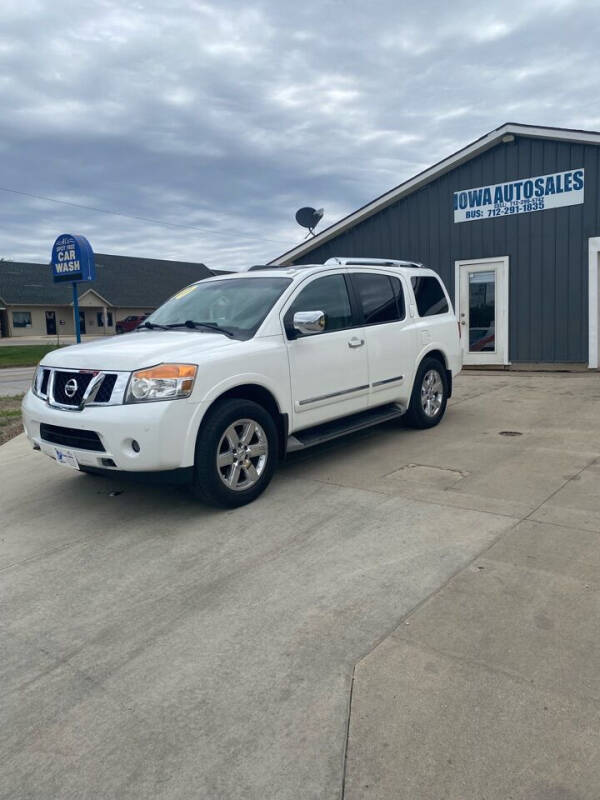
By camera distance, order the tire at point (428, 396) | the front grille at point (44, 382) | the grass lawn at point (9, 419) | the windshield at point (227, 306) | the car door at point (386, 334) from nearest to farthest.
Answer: the front grille at point (44, 382)
the windshield at point (227, 306)
the car door at point (386, 334)
the tire at point (428, 396)
the grass lawn at point (9, 419)

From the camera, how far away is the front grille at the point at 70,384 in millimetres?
4691

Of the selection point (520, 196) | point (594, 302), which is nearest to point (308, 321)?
point (594, 302)

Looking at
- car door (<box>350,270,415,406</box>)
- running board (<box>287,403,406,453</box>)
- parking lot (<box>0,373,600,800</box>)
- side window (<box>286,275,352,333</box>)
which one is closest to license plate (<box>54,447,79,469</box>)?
parking lot (<box>0,373,600,800</box>)

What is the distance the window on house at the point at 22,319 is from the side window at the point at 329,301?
5152cm

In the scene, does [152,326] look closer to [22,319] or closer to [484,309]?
[484,309]

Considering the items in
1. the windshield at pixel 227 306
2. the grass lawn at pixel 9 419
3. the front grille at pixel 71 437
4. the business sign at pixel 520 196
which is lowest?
the grass lawn at pixel 9 419

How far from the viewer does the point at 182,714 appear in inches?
99.7

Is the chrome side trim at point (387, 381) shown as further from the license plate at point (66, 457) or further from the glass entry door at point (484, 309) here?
the glass entry door at point (484, 309)

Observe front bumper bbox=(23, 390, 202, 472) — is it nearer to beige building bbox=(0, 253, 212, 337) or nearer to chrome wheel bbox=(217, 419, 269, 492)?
chrome wheel bbox=(217, 419, 269, 492)

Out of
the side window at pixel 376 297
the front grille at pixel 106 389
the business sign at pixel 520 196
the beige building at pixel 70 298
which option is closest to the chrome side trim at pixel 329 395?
the side window at pixel 376 297

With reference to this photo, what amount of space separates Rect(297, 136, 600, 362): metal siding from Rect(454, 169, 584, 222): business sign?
0.11m

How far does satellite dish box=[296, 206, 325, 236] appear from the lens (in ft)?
51.7

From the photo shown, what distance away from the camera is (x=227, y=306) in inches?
225

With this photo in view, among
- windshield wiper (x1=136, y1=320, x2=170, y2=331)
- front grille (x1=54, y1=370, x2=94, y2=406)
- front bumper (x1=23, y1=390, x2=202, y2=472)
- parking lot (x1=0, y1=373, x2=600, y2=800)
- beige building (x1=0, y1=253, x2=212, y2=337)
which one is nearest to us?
parking lot (x1=0, y1=373, x2=600, y2=800)
